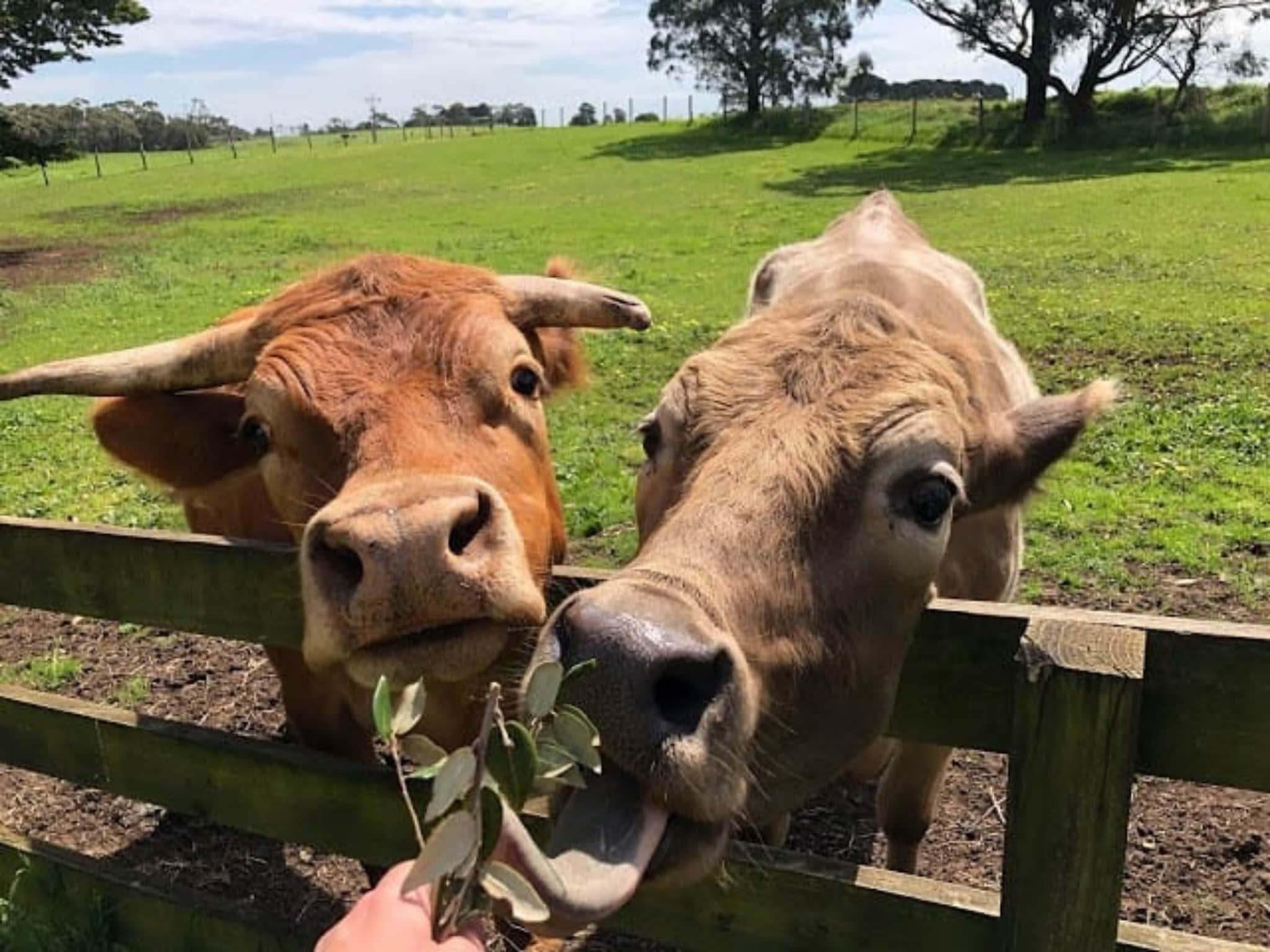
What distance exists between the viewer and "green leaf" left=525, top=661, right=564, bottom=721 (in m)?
1.48

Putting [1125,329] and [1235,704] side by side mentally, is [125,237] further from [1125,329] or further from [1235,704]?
[1235,704]

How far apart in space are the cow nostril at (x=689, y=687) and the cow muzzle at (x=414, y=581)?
90cm

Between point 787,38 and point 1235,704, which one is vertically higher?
point 787,38

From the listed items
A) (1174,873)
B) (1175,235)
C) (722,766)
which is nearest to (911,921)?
(722,766)

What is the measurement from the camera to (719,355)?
9.90 ft

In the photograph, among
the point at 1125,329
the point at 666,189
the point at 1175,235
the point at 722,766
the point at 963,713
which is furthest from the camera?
the point at 666,189

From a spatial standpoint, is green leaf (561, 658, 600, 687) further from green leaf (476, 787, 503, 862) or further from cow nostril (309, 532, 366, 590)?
cow nostril (309, 532, 366, 590)

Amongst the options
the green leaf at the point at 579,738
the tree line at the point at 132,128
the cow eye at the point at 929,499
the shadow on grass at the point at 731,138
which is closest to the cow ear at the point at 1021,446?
the cow eye at the point at 929,499

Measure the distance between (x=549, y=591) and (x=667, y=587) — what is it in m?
1.26

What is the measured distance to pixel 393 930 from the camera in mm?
1436

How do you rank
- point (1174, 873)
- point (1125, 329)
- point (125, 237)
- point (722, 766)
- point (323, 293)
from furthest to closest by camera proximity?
point (125, 237) → point (1125, 329) → point (1174, 873) → point (323, 293) → point (722, 766)

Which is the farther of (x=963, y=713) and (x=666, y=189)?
(x=666, y=189)

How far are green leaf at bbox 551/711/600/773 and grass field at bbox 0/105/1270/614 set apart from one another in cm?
332

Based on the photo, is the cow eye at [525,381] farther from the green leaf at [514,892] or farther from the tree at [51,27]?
the tree at [51,27]
